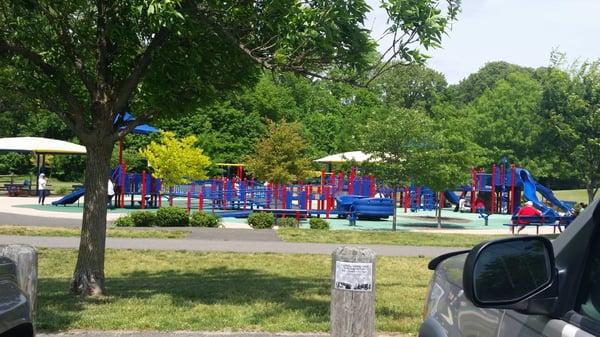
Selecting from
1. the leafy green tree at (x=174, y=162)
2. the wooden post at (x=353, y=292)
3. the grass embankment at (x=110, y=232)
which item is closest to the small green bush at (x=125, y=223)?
the grass embankment at (x=110, y=232)

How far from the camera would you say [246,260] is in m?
13.6

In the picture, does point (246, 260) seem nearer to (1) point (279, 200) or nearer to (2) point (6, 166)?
(1) point (279, 200)

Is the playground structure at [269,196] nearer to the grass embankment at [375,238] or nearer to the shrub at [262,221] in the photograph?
the shrub at [262,221]

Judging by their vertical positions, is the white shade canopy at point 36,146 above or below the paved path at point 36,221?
above

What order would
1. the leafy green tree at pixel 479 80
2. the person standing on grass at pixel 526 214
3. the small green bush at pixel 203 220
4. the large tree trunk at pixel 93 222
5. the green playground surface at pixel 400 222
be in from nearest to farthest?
the large tree trunk at pixel 93 222, the small green bush at pixel 203 220, the person standing on grass at pixel 526 214, the green playground surface at pixel 400 222, the leafy green tree at pixel 479 80

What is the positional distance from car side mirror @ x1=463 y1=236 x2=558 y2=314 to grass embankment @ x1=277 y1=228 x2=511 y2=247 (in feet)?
49.6

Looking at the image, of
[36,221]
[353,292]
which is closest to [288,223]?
[36,221]

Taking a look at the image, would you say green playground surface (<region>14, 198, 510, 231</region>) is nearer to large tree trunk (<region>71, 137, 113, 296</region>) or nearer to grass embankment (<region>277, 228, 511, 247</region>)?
grass embankment (<region>277, 228, 511, 247</region>)

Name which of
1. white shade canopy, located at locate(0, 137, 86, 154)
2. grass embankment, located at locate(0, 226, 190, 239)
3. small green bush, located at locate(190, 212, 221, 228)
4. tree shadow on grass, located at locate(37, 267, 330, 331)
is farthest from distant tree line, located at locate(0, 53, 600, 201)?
tree shadow on grass, located at locate(37, 267, 330, 331)

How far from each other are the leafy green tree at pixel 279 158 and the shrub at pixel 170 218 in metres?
7.06

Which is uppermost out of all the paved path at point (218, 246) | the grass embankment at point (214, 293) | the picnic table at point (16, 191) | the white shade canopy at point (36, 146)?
the white shade canopy at point (36, 146)

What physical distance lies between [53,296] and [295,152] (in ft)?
63.2

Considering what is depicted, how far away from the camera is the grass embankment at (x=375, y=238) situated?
17.5 m

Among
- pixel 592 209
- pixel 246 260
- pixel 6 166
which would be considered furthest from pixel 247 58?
pixel 6 166
